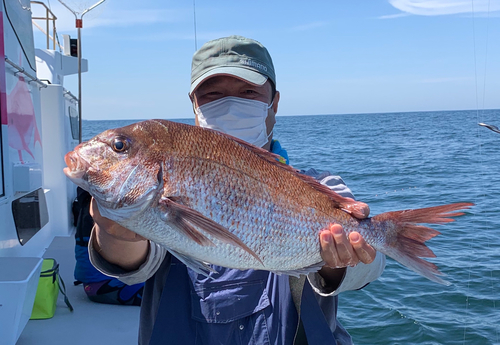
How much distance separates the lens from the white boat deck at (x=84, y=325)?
352cm

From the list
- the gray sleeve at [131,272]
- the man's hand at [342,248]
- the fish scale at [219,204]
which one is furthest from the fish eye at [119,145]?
the man's hand at [342,248]

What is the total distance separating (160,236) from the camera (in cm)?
157

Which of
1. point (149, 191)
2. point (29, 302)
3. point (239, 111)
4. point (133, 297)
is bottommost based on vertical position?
point (133, 297)

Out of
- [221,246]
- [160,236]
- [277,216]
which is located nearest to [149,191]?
[160,236]

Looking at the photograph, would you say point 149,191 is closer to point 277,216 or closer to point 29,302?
point 277,216

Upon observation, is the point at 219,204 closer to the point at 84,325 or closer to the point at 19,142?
the point at 84,325

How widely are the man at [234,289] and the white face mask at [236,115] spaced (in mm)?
147

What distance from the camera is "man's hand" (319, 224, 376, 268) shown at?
70.2 inches

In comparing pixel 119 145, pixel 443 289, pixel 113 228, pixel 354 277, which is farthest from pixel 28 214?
pixel 443 289

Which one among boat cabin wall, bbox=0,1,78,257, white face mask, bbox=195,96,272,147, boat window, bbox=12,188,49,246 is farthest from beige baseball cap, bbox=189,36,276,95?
boat window, bbox=12,188,49,246

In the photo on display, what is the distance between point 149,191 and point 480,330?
18.8 ft

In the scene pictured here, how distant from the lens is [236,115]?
234 cm

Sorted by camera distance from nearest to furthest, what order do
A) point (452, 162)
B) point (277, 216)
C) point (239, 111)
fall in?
point (277, 216), point (239, 111), point (452, 162)

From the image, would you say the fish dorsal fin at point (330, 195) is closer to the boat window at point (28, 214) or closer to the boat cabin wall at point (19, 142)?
the boat cabin wall at point (19, 142)
